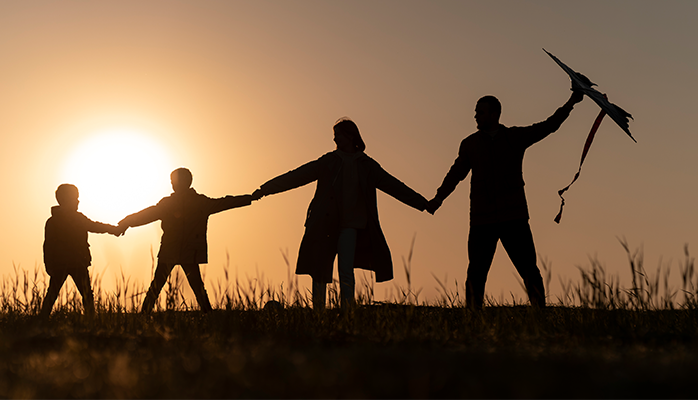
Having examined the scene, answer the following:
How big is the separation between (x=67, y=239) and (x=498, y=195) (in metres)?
4.71

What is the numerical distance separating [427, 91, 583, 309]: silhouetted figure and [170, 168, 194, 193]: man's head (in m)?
3.08

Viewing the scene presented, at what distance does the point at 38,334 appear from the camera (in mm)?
4078

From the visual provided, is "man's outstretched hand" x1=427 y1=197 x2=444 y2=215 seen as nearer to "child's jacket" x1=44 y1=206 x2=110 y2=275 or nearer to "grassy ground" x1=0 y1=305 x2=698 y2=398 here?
"grassy ground" x1=0 y1=305 x2=698 y2=398

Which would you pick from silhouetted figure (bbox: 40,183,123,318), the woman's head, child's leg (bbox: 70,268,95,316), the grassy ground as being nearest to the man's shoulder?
the woman's head

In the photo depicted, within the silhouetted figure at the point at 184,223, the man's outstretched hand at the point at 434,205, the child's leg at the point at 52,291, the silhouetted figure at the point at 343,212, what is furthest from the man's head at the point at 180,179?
the man's outstretched hand at the point at 434,205

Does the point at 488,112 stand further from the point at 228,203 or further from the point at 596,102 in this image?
the point at 228,203

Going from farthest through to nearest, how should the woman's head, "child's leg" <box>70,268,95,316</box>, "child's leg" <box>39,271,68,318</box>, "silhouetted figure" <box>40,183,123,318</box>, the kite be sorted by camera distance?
Result: "silhouetted figure" <box>40,183,123,318</box>, the woman's head, "child's leg" <box>39,271,68,318</box>, the kite, "child's leg" <box>70,268,95,316</box>

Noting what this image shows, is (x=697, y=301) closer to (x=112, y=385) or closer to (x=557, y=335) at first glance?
(x=557, y=335)

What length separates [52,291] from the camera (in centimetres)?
641

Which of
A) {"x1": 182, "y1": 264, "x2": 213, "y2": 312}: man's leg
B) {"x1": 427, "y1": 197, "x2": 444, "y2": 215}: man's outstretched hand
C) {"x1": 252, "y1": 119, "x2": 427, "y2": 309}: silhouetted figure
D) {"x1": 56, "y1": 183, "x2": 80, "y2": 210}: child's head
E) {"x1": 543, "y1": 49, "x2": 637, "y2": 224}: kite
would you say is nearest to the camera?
{"x1": 543, "y1": 49, "x2": 637, "y2": 224}: kite

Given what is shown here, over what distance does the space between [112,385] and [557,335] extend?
8.79 ft

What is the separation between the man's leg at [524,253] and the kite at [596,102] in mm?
353

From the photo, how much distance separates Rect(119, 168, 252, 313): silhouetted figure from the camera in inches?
255

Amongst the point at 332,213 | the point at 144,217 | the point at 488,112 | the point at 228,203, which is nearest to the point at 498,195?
the point at 488,112
